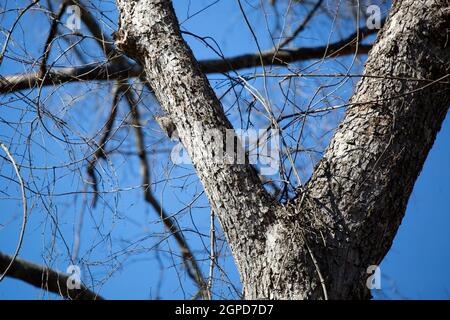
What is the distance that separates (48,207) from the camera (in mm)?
2553

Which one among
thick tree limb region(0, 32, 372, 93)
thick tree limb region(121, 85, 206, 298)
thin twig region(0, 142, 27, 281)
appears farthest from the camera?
thick tree limb region(0, 32, 372, 93)

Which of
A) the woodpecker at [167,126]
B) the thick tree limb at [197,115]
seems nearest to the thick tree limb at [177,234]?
the woodpecker at [167,126]

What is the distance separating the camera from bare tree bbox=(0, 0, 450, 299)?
210 cm

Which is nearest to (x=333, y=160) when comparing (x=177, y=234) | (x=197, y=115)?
(x=197, y=115)

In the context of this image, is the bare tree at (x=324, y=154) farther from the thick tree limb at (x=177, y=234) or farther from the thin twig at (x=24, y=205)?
the thin twig at (x=24, y=205)

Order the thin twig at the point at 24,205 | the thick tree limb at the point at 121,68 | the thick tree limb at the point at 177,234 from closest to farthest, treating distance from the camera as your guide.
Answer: the thin twig at the point at 24,205 → the thick tree limb at the point at 177,234 → the thick tree limb at the point at 121,68

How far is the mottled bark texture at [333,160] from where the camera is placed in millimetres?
2100

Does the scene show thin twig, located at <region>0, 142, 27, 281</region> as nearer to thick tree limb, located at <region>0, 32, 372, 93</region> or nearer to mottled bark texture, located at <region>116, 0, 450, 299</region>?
thick tree limb, located at <region>0, 32, 372, 93</region>

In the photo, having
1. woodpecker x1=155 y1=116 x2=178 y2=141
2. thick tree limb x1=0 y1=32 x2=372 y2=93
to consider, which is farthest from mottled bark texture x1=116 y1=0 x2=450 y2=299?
woodpecker x1=155 y1=116 x2=178 y2=141

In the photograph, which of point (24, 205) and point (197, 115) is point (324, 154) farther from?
point (24, 205)

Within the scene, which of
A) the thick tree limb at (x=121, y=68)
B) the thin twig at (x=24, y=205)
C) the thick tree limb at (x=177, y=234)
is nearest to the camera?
the thin twig at (x=24, y=205)
